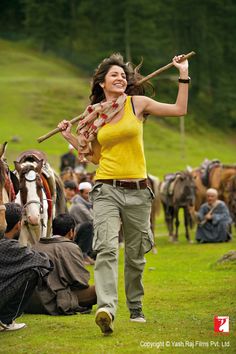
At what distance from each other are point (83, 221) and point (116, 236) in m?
9.56

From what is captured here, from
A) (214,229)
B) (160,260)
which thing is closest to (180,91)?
(160,260)

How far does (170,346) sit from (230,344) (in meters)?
0.47

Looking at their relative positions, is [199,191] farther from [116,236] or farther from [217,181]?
[116,236]

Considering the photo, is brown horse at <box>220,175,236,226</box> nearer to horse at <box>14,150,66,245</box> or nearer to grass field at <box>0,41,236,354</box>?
grass field at <box>0,41,236,354</box>

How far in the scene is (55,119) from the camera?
5797cm

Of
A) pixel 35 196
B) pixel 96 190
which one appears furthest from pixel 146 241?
pixel 35 196

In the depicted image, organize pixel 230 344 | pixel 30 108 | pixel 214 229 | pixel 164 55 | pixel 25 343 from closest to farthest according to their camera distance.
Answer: pixel 230 344 → pixel 25 343 → pixel 214 229 → pixel 30 108 → pixel 164 55

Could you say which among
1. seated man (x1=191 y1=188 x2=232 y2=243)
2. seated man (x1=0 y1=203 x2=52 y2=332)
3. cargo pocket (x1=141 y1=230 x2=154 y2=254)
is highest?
cargo pocket (x1=141 y1=230 x2=154 y2=254)

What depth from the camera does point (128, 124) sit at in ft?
28.4

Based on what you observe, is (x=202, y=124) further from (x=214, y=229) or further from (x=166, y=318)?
(x=166, y=318)

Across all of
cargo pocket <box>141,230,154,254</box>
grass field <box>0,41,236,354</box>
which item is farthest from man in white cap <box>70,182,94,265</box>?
cargo pocket <box>141,230,154,254</box>

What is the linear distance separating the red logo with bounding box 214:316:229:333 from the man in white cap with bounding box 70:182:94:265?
859cm

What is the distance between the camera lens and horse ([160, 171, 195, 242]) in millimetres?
23953

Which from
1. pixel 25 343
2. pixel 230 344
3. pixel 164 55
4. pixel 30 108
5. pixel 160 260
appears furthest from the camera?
pixel 164 55
